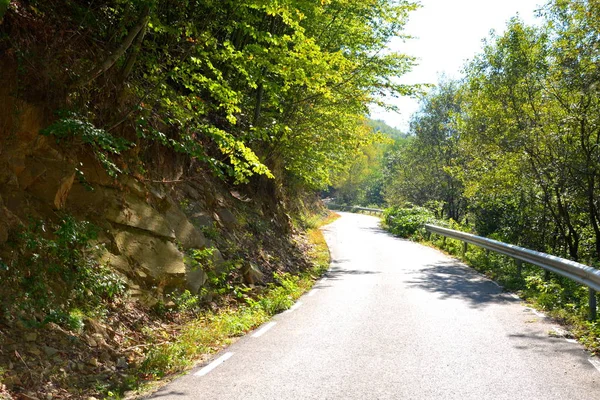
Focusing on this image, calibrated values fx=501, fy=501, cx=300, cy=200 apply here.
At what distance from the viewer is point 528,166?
51.9 ft

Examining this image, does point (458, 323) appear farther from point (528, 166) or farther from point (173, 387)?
point (528, 166)

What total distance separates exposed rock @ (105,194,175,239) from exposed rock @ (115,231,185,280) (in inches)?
6.3

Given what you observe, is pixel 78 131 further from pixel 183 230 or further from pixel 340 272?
pixel 340 272

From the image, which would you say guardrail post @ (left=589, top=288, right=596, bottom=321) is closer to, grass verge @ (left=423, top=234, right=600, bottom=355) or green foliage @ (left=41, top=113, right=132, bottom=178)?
grass verge @ (left=423, top=234, right=600, bottom=355)

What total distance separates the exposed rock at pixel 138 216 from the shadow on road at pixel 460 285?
5980mm

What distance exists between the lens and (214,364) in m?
6.16

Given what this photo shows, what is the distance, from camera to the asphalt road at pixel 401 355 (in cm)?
514

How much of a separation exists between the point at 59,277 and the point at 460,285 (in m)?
9.25

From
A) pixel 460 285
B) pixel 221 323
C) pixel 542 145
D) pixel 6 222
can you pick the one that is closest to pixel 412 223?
pixel 542 145

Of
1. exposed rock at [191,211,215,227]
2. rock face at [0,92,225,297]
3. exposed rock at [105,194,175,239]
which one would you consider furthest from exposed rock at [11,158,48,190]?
exposed rock at [191,211,215,227]

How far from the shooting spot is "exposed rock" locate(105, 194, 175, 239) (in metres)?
7.85

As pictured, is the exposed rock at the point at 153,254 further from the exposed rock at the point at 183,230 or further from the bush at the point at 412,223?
the bush at the point at 412,223

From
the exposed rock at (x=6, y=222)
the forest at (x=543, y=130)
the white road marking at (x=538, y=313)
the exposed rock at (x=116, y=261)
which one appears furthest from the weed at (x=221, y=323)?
the forest at (x=543, y=130)

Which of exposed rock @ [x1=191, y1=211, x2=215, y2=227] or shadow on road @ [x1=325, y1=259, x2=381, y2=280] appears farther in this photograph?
shadow on road @ [x1=325, y1=259, x2=381, y2=280]
